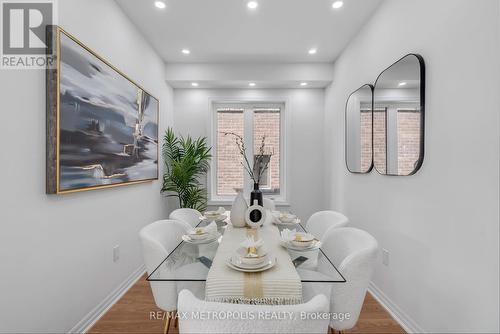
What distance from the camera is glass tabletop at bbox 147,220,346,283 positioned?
1197mm

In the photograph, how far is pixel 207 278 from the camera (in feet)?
3.81

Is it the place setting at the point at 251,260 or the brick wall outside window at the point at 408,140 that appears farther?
the brick wall outside window at the point at 408,140

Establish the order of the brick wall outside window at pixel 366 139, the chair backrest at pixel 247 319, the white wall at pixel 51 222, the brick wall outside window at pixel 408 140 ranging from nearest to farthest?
the chair backrest at pixel 247 319 < the white wall at pixel 51 222 < the brick wall outside window at pixel 408 140 < the brick wall outside window at pixel 366 139

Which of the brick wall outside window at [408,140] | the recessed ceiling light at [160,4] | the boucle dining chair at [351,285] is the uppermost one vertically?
the recessed ceiling light at [160,4]

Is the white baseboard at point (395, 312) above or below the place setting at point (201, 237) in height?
below

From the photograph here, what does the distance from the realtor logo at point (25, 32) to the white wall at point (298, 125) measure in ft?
8.05

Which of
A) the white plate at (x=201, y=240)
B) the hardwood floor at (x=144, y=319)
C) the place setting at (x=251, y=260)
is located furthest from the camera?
the hardwood floor at (x=144, y=319)

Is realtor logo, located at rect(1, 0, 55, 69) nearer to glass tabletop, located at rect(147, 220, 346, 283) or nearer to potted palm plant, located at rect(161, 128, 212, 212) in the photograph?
glass tabletop, located at rect(147, 220, 346, 283)

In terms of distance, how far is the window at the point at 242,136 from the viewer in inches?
163

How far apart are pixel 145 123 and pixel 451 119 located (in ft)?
9.00

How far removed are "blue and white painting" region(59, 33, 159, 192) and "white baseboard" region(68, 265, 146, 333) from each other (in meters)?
0.99

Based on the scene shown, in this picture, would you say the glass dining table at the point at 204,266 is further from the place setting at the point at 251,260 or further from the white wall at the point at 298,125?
the white wall at the point at 298,125

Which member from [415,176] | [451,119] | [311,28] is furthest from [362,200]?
[311,28]

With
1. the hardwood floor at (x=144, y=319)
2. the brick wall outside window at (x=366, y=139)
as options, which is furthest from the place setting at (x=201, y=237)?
the brick wall outside window at (x=366, y=139)
